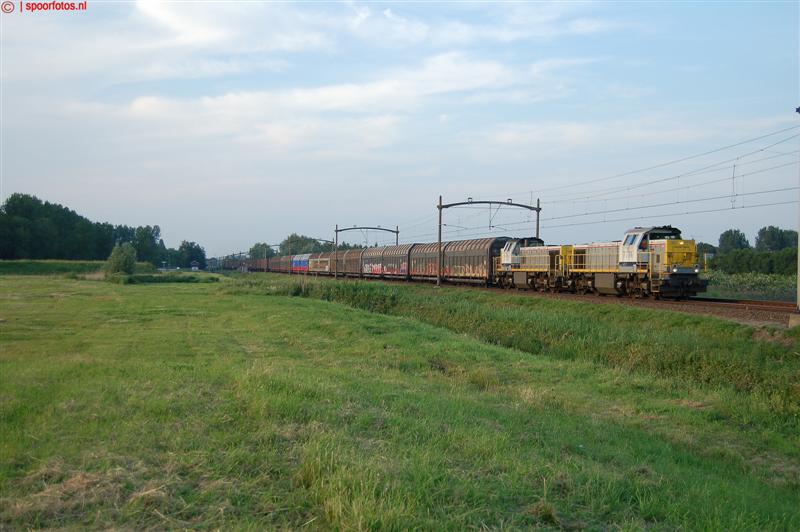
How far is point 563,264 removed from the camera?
37062 millimetres

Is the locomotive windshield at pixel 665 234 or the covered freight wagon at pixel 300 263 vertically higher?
the locomotive windshield at pixel 665 234

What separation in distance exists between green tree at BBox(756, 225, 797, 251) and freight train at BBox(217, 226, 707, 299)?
51425 mm

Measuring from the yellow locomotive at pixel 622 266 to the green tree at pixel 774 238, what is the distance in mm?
55376

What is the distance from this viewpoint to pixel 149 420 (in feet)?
25.4

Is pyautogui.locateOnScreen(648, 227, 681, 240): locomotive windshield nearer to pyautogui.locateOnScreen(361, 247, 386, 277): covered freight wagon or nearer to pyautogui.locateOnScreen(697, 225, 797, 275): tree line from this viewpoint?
pyautogui.locateOnScreen(697, 225, 797, 275): tree line

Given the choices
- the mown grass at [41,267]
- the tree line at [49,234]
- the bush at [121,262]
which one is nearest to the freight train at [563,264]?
the bush at [121,262]

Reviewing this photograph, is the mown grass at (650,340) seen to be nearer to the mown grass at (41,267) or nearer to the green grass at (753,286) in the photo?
the green grass at (753,286)

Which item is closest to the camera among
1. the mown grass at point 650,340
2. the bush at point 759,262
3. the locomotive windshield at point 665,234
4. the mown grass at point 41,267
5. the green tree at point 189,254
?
the mown grass at point 650,340

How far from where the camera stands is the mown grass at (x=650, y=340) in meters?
15.2

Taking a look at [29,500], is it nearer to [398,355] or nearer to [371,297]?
[398,355]

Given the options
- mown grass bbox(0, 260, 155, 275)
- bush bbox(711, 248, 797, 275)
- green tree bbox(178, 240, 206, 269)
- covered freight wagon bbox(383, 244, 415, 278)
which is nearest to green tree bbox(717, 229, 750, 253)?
bush bbox(711, 248, 797, 275)

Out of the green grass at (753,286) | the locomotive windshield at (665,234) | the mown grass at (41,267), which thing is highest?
the locomotive windshield at (665,234)

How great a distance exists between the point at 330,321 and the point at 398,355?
301 inches

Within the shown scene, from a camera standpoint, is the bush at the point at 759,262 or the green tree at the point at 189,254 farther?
the green tree at the point at 189,254
